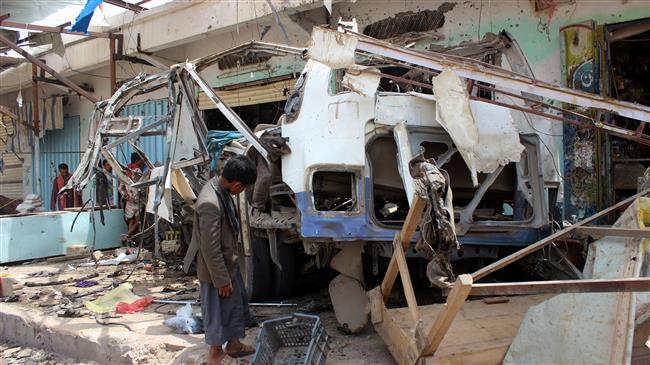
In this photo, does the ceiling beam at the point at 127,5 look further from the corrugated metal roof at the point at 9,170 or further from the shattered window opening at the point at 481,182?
the shattered window opening at the point at 481,182

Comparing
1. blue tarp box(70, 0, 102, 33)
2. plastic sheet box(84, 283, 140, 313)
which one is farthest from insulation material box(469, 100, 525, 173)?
blue tarp box(70, 0, 102, 33)

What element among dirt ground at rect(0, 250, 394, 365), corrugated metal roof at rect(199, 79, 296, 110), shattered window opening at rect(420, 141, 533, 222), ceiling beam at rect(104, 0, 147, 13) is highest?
ceiling beam at rect(104, 0, 147, 13)

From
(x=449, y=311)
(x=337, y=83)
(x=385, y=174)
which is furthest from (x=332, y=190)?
(x=449, y=311)

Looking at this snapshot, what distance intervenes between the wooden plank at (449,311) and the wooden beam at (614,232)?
128 centimetres

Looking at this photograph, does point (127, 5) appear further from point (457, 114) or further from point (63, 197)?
point (457, 114)

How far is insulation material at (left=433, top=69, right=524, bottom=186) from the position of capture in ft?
12.2

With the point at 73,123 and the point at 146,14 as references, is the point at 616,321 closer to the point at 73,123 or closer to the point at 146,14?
the point at 146,14

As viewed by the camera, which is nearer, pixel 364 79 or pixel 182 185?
pixel 364 79

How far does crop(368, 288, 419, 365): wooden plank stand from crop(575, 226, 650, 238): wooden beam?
1447 millimetres

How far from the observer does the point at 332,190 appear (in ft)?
13.8

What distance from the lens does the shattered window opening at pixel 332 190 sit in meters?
4.14

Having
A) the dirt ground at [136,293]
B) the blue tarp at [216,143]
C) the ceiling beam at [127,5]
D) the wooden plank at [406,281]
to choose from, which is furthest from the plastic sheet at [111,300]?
the ceiling beam at [127,5]

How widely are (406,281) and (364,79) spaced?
1531 mm

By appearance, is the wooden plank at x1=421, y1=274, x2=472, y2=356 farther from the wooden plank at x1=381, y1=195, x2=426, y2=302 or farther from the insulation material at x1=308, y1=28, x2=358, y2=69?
the insulation material at x1=308, y1=28, x2=358, y2=69
